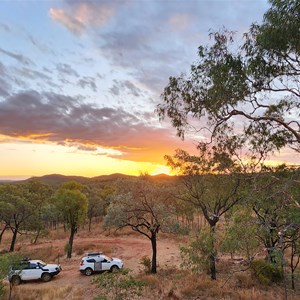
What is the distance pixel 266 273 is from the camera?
800 inches

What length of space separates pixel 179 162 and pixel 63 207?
60.6 feet

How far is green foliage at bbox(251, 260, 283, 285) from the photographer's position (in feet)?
64.8

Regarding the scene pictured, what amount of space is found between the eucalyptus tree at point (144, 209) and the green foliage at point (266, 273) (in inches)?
265

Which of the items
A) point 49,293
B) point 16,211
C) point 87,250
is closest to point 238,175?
point 49,293

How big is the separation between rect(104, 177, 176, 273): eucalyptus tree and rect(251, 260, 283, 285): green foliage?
6731 millimetres

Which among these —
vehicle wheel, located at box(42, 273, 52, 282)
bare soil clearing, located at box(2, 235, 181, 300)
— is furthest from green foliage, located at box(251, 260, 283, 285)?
vehicle wheel, located at box(42, 273, 52, 282)

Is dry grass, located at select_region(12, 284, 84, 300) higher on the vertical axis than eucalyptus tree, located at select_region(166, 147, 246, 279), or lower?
lower

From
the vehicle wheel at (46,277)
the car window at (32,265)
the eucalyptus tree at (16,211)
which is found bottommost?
the vehicle wheel at (46,277)

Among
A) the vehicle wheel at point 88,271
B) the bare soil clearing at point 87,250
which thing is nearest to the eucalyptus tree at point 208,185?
the bare soil clearing at point 87,250

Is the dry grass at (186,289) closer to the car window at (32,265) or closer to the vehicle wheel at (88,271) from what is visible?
the vehicle wheel at (88,271)

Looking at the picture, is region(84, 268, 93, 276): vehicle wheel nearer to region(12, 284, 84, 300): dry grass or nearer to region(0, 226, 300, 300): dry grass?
region(0, 226, 300, 300): dry grass

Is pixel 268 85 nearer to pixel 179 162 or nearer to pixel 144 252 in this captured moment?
pixel 179 162

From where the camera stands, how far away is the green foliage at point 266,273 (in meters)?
19.8

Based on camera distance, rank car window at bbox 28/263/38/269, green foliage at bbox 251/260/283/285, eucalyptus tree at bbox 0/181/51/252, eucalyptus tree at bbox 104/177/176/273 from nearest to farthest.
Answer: green foliage at bbox 251/260/283/285, eucalyptus tree at bbox 104/177/176/273, car window at bbox 28/263/38/269, eucalyptus tree at bbox 0/181/51/252
